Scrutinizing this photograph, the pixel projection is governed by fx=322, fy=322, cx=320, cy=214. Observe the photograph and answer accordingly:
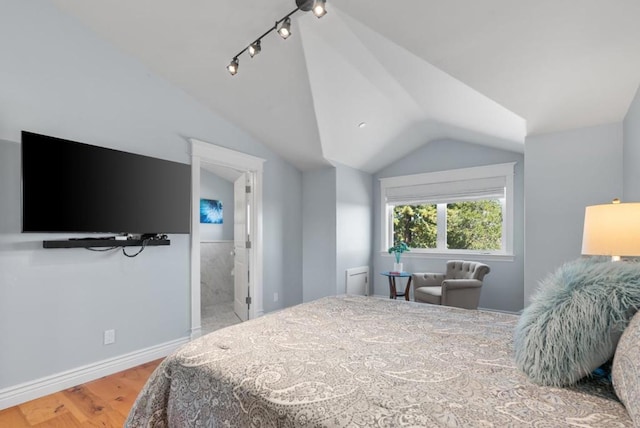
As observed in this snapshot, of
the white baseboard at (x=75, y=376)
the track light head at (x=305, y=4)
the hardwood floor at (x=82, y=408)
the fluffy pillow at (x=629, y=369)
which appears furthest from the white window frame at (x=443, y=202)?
the hardwood floor at (x=82, y=408)

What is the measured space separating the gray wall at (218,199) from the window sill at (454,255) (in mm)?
2770

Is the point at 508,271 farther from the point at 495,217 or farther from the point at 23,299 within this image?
the point at 23,299

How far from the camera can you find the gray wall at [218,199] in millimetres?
5480

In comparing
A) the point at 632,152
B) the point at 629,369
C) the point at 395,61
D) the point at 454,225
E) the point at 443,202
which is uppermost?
the point at 395,61

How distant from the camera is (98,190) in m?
2.55

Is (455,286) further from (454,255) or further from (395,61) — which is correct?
(395,61)

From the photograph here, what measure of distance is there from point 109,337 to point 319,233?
2.71m

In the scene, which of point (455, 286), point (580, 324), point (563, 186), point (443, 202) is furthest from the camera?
point (443, 202)

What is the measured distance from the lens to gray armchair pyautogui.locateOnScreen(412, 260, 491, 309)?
3605 millimetres

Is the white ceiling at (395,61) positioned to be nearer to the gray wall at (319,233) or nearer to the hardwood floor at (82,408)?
the gray wall at (319,233)

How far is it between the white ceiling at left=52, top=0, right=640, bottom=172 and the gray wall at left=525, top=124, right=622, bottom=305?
5.6 inches

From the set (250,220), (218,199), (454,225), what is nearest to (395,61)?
(250,220)

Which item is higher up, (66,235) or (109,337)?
(66,235)

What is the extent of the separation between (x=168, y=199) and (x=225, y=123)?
4.06ft
